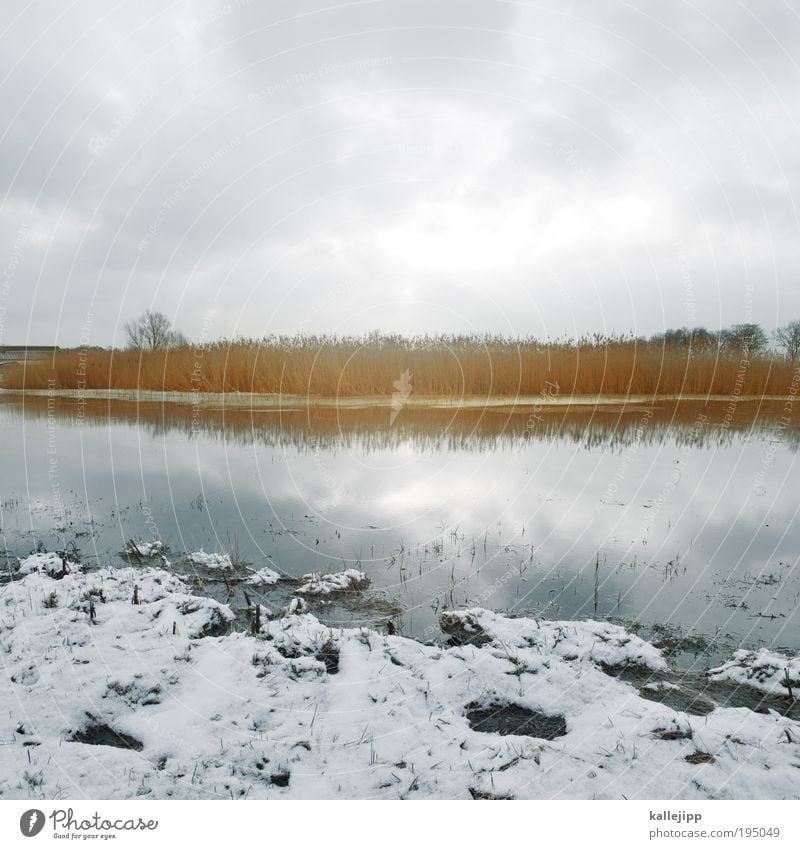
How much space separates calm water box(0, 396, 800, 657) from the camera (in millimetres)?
6484

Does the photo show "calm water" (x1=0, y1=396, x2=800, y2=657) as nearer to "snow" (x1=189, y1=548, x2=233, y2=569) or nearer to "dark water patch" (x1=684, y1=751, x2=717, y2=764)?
"snow" (x1=189, y1=548, x2=233, y2=569)

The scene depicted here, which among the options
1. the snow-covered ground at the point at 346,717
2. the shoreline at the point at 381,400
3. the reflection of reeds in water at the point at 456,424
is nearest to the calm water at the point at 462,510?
the reflection of reeds in water at the point at 456,424

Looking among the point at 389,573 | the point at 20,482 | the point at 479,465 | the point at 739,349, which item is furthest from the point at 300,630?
the point at 739,349

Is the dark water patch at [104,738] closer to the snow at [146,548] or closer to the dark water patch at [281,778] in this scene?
the dark water patch at [281,778]

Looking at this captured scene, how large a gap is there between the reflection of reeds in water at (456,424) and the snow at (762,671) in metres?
9.71

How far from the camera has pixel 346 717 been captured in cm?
400

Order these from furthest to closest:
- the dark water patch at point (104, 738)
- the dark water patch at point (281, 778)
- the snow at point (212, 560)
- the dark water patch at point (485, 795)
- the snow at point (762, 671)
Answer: the snow at point (212, 560) → the snow at point (762, 671) → the dark water patch at point (104, 738) → the dark water patch at point (281, 778) → the dark water patch at point (485, 795)

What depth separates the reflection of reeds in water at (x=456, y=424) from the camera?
15.6 metres

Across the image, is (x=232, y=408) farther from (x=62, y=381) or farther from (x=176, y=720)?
(x=176, y=720)

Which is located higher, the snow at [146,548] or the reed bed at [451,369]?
the reed bed at [451,369]

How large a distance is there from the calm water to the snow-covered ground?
3.17 feet

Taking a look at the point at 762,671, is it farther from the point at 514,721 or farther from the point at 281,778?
the point at 281,778

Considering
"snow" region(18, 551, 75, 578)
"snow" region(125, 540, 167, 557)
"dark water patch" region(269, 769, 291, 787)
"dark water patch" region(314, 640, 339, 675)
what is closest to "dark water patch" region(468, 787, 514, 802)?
"dark water patch" region(269, 769, 291, 787)

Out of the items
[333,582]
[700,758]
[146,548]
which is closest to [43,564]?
[146,548]
